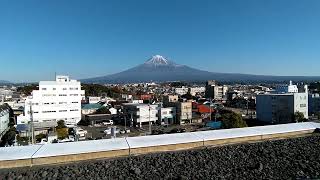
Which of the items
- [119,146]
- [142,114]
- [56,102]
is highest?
[119,146]

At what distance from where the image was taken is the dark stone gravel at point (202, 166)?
3.01m

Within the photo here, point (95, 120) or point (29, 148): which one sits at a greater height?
point (29, 148)

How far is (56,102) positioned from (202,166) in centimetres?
1665

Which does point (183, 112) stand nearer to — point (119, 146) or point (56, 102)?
point (56, 102)

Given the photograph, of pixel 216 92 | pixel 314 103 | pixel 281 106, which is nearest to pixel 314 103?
pixel 314 103

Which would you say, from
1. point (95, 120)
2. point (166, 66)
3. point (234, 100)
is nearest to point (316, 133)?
point (95, 120)

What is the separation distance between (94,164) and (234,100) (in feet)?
90.0

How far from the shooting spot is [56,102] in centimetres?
1848

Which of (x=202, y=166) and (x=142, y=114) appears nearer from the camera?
(x=202, y=166)

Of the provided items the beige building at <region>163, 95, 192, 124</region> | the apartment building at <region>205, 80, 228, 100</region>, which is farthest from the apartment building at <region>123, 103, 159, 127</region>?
the apartment building at <region>205, 80, 228, 100</region>

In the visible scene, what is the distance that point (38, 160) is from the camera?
3.35 meters

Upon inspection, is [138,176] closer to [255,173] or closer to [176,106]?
[255,173]

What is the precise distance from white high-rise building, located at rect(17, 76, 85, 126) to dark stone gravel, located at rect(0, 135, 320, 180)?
592 inches

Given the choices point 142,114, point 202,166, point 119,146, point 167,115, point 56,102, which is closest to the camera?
point 202,166
